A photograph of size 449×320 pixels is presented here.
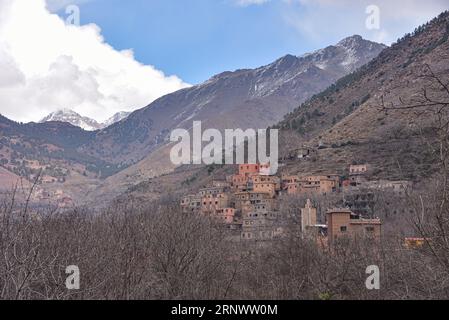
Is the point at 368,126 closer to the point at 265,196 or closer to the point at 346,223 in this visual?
the point at 265,196

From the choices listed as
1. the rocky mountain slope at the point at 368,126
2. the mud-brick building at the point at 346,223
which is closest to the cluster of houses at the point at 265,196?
the mud-brick building at the point at 346,223

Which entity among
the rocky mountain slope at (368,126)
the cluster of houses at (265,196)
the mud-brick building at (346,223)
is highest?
the rocky mountain slope at (368,126)

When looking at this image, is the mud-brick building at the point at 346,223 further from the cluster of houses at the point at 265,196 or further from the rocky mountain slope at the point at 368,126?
the rocky mountain slope at the point at 368,126

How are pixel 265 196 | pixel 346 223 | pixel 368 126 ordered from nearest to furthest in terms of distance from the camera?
pixel 346 223
pixel 265 196
pixel 368 126

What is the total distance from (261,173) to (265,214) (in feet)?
79.9

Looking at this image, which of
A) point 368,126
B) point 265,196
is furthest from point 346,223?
point 368,126

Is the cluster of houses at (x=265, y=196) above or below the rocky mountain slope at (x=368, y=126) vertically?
below

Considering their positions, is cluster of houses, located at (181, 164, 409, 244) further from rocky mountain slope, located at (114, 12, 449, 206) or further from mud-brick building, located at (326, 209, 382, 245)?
rocky mountain slope, located at (114, 12, 449, 206)

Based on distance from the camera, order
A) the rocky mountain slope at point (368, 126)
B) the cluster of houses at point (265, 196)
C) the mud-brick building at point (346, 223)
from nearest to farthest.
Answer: the mud-brick building at point (346, 223)
the cluster of houses at point (265, 196)
the rocky mountain slope at point (368, 126)

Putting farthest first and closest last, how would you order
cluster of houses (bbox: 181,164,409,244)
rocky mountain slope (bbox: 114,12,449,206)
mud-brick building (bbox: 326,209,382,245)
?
1. rocky mountain slope (bbox: 114,12,449,206)
2. cluster of houses (bbox: 181,164,409,244)
3. mud-brick building (bbox: 326,209,382,245)

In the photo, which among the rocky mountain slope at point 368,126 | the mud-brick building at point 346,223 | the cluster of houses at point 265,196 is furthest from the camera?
the rocky mountain slope at point 368,126

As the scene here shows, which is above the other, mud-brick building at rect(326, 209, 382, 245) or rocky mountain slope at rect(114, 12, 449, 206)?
rocky mountain slope at rect(114, 12, 449, 206)

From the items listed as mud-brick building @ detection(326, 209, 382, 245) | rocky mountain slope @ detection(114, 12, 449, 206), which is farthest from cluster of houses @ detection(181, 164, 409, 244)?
rocky mountain slope @ detection(114, 12, 449, 206)
